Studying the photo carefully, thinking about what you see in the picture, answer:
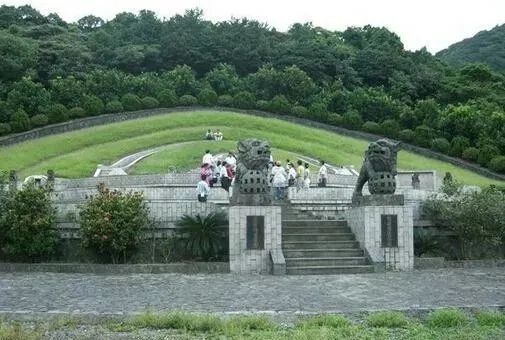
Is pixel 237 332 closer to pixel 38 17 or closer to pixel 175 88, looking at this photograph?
pixel 175 88

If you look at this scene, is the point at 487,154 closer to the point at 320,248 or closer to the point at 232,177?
the point at 232,177

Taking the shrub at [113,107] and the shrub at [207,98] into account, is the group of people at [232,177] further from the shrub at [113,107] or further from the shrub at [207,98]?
the shrub at [207,98]

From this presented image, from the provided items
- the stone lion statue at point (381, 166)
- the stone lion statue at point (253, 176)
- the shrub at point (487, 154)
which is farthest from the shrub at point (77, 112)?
the stone lion statue at point (381, 166)

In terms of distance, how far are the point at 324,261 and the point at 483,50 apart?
76.5 m

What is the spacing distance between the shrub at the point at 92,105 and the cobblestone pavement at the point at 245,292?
36584mm

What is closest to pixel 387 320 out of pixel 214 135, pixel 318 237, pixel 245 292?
pixel 245 292

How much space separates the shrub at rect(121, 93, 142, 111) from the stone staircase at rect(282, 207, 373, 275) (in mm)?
35966

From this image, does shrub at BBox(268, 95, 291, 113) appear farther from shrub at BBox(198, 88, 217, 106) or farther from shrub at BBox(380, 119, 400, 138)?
shrub at BBox(380, 119, 400, 138)

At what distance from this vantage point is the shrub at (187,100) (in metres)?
55.2

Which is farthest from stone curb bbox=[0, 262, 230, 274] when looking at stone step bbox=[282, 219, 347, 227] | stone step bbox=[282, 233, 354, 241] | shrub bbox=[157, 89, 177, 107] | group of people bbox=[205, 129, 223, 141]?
→ shrub bbox=[157, 89, 177, 107]

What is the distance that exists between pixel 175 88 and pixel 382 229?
43406 mm

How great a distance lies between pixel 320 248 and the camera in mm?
17219

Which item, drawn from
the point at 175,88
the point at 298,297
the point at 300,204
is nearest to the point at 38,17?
the point at 175,88

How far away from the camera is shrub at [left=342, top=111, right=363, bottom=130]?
52500mm
